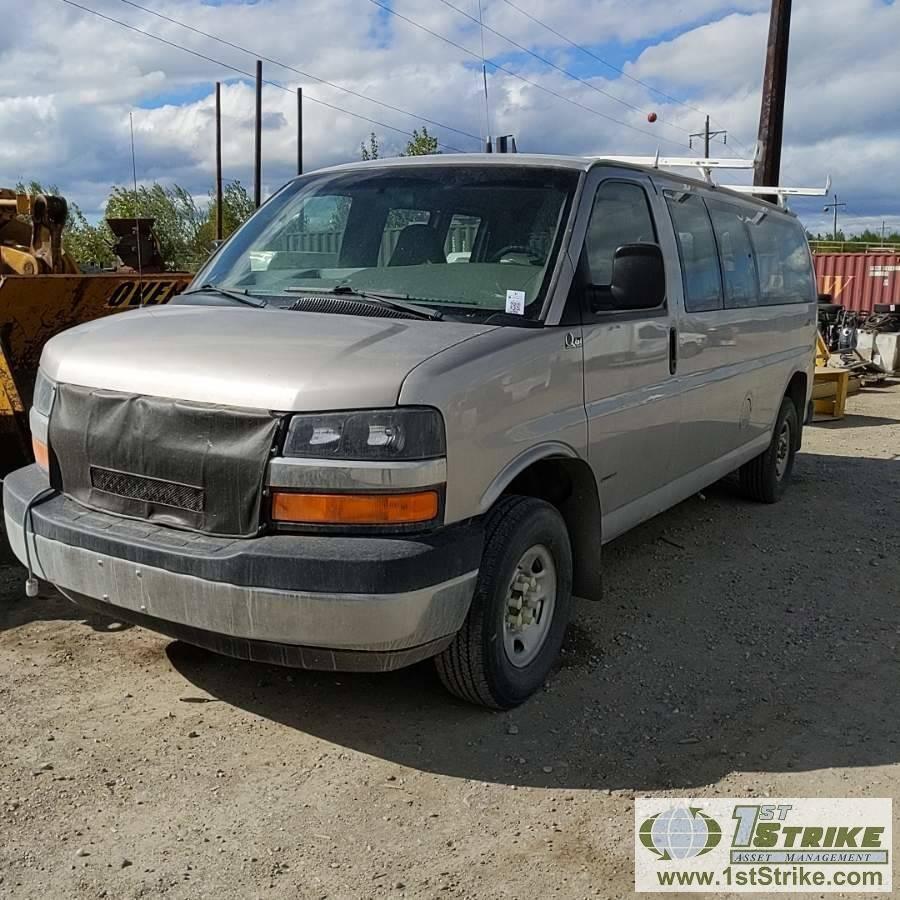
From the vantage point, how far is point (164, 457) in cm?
339

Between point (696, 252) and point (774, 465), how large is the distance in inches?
100

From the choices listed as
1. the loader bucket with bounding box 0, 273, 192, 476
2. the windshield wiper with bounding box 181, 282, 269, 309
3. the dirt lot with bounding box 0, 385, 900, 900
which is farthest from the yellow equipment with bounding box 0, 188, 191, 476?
the windshield wiper with bounding box 181, 282, 269, 309

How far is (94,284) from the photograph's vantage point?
6594 millimetres

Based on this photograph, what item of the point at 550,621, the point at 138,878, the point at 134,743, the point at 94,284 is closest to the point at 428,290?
the point at 550,621

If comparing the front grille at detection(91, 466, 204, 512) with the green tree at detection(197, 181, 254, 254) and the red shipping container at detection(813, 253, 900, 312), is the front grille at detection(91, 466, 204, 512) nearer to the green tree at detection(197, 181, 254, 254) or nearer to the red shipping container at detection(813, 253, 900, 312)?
the red shipping container at detection(813, 253, 900, 312)

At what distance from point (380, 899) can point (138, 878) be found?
720 mm

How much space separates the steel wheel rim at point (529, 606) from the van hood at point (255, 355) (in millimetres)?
971

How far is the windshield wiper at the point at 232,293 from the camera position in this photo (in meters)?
4.18

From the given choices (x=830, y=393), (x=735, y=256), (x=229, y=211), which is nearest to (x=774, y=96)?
(x=830, y=393)

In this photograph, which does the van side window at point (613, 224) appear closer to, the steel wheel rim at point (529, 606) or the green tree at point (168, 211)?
the steel wheel rim at point (529, 606)

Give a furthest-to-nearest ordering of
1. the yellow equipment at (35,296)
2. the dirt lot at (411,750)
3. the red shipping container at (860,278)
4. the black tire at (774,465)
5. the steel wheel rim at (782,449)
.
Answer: the red shipping container at (860,278) < the steel wheel rim at (782,449) < the black tire at (774,465) < the yellow equipment at (35,296) < the dirt lot at (411,750)

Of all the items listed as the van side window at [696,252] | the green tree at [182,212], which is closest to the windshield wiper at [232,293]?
the van side window at [696,252]

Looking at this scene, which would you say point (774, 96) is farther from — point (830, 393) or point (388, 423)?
point (388, 423)

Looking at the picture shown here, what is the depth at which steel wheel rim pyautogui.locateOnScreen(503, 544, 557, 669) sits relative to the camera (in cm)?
390
